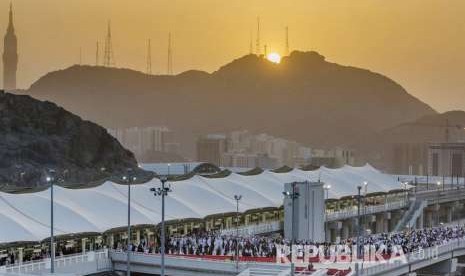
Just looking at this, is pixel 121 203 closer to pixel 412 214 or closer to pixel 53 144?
pixel 412 214

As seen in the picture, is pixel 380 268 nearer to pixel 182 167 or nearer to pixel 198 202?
pixel 198 202

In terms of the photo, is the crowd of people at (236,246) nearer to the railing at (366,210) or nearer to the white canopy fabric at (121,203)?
the white canopy fabric at (121,203)

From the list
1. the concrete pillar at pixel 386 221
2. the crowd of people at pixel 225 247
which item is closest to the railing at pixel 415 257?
the crowd of people at pixel 225 247

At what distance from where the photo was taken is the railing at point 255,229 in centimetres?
5856

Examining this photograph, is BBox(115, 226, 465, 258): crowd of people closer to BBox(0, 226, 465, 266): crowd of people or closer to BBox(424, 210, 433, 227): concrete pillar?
BBox(0, 226, 465, 266): crowd of people

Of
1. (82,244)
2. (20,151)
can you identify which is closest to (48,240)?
(82,244)

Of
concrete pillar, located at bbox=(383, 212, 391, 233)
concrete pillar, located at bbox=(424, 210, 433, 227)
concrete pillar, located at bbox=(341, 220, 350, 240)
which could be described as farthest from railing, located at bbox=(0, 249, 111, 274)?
concrete pillar, located at bbox=(424, 210, 433, 227)

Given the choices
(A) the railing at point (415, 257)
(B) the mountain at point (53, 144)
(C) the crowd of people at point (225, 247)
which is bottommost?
(A) the railing at point (415, 257)

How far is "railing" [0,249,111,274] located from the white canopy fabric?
2.87 meters

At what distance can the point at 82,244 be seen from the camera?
154ft

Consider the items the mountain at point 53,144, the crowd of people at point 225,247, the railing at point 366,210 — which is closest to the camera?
the crowd of people at point 225,247

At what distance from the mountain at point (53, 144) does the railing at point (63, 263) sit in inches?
2864

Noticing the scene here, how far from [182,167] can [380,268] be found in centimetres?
10534

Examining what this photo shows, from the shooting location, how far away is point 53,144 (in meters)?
139
